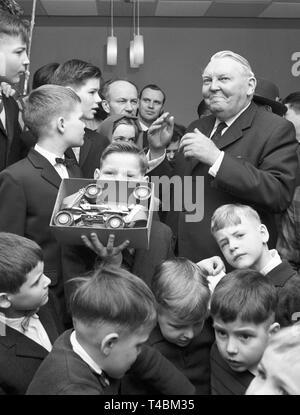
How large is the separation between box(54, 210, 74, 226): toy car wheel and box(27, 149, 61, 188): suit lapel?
284 mm

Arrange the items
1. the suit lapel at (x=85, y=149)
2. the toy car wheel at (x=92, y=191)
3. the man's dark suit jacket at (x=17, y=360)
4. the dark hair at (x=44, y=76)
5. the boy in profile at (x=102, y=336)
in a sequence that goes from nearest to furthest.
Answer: the boy in profile at (x=102, y=336)
the man's dark suit jacket at (x=17, y=360)
the toy car wheel at (x=92, y=191)
the suit lapel at (x=85, y=149)
the dark hair at (x=44, y=76)

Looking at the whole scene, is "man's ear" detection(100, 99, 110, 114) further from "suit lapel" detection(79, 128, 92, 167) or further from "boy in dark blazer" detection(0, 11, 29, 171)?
"boy in dark blazer" detection(0, 11, 29, 171)

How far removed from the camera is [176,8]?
5797mm

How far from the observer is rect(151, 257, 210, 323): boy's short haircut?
64.9 inches

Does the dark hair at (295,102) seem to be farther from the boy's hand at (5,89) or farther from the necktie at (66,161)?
the boy's hand at (5,89)

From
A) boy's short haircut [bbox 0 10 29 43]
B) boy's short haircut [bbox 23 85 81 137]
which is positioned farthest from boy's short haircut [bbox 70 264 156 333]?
boy's short haircut [bbox 0 10 29 43]

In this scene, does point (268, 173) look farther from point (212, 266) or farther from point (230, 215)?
point (212, 266)

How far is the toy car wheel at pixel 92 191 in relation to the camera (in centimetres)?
181

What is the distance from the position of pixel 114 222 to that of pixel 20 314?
14.5 inches

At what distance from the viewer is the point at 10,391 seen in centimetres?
149

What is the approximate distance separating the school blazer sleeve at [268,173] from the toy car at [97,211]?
31cm

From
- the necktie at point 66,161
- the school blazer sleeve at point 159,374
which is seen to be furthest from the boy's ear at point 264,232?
the necktie at point 66,161

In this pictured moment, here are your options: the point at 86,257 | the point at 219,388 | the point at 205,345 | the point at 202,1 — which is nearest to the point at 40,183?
the point at 86,257
